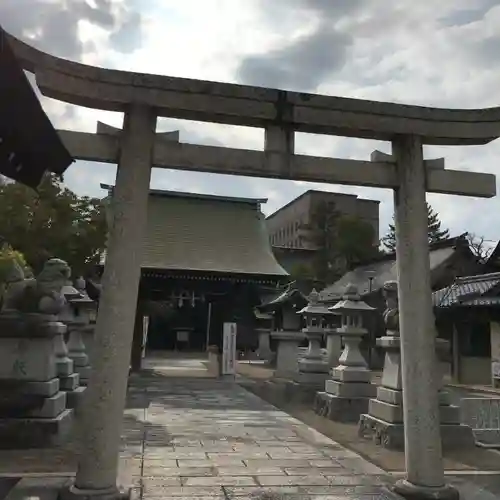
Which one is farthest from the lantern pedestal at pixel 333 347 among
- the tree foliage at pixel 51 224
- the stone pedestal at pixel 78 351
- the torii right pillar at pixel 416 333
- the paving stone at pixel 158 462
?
the torii right pillar at pixel 416 333

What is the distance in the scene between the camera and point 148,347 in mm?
33906

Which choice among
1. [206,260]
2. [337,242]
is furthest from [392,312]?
[337,242]

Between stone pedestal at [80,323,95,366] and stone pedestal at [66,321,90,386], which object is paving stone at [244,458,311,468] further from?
stone pedestal at [80,323,95,366]

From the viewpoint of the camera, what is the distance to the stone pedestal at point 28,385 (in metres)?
7.75

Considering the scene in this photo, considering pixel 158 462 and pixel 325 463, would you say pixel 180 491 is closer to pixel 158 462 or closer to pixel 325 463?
pixel 158 462

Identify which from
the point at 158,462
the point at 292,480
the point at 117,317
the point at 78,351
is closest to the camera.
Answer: the point at 117,317

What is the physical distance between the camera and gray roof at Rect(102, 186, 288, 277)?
73.9 feet

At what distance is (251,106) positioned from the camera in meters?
5.53

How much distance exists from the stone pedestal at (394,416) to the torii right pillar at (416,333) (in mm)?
2967

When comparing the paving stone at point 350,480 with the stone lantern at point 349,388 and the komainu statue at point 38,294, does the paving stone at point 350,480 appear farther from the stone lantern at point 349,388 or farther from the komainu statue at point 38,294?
the stone lantern at point 349,388

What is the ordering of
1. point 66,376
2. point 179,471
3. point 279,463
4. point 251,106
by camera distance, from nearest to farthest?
point 251,106
point 179,471
point 279,463
point 66,376

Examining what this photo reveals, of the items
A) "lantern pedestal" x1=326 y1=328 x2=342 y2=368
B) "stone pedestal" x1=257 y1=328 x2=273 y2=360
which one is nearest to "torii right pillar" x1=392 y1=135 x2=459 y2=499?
"lantern pedestal" x1=326 y1=328 x2=342 y2=368

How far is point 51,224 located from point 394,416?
538 inches

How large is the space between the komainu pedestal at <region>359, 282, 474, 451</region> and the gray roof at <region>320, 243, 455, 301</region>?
1853cm
